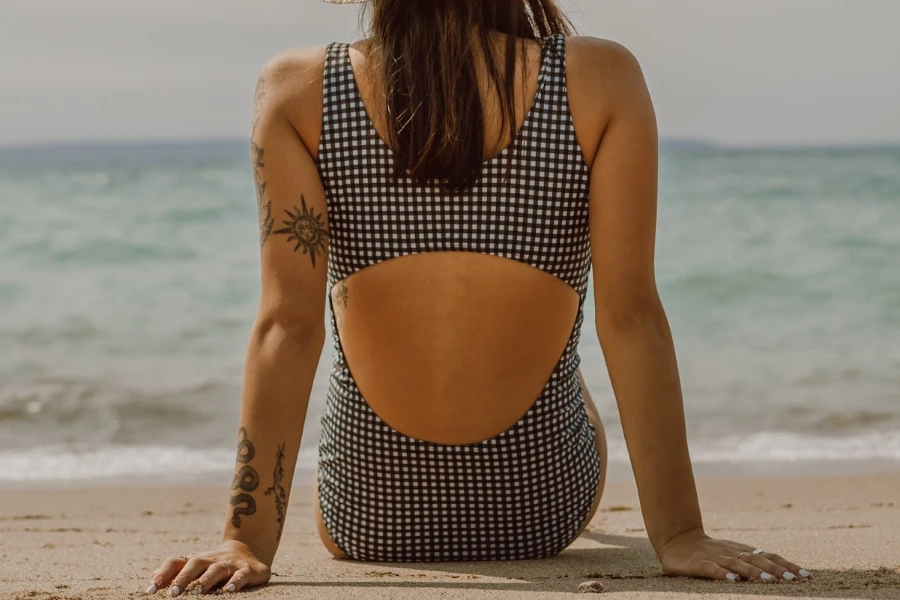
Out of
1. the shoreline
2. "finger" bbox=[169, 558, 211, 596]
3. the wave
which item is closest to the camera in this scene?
"finger" bbox=[169, 558, 211, 596]

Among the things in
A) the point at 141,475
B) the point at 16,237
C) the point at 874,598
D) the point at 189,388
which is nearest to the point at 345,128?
the point at 874,598

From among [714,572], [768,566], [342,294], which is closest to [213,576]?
[342,294]

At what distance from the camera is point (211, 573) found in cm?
192

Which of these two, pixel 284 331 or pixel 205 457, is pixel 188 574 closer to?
pixel 284 331

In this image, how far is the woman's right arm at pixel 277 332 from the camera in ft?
6.76

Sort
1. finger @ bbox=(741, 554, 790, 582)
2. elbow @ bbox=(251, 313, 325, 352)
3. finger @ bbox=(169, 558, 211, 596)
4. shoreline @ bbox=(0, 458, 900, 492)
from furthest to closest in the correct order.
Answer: shoreline @ bbox=(0, 458, 900, 492), elbow @ bbox=(251, 313, 325, 352), finger @ bbox=(741, 554, 790, 582), finger @ bbox=(169, 558, 211, 596)

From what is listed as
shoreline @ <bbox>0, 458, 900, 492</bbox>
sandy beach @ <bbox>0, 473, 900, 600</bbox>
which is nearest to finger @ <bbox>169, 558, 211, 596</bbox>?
sandy beach @ <bbox>0, 473, 900, 600</bbox>

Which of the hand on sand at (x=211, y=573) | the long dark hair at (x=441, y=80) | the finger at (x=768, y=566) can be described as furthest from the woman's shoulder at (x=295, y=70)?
the finger at (x=768, y=566)

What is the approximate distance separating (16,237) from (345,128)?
11.7 m

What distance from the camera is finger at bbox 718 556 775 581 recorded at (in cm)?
199

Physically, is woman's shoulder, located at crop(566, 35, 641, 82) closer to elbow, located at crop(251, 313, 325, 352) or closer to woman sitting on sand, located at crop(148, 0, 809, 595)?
woman sitting on sand, located at crop(148, 0, 809, 595)

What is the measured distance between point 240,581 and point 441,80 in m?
1.00

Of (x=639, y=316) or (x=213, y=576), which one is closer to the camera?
(x=213, y=576)

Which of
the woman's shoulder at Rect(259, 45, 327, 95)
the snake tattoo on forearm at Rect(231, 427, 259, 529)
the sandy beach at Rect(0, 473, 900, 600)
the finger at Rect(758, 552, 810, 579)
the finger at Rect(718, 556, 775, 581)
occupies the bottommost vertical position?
the sandy beach at Rect(0, 473, 900, 600)
